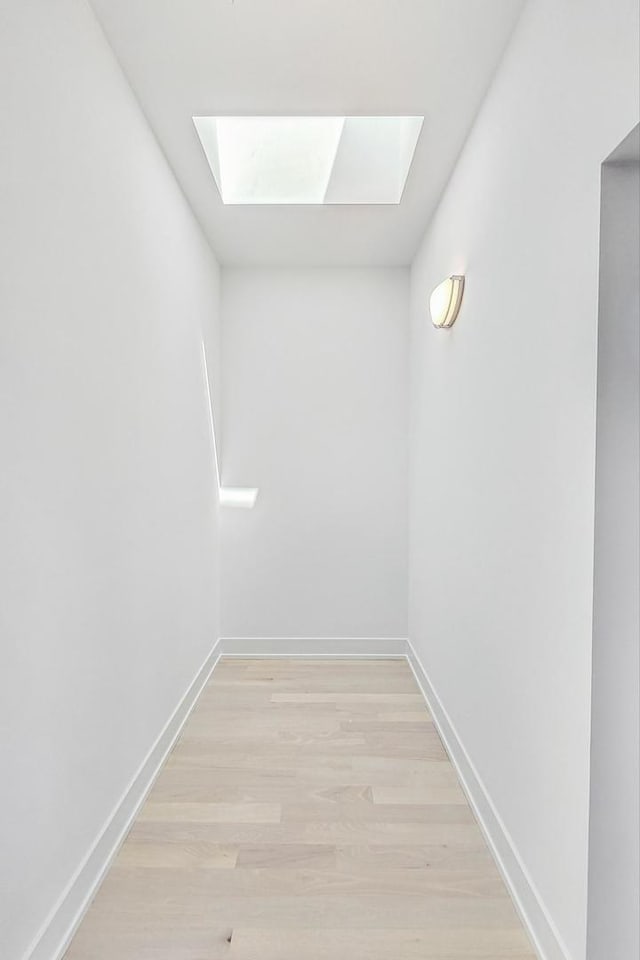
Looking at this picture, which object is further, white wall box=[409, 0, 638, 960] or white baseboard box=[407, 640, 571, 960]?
white baseboard box=[407, 640, 571, 960]

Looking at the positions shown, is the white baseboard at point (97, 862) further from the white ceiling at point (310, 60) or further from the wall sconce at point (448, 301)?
the white ceiling at point (310, 60)

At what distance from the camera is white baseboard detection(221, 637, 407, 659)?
3754 millimetres

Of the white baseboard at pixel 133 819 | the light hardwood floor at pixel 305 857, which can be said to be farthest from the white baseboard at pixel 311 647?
the light hardwood floor at pixel 305 857

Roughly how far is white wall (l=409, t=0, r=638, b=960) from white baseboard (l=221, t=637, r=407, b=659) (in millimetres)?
1333

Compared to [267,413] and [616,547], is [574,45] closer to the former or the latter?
[616,547]

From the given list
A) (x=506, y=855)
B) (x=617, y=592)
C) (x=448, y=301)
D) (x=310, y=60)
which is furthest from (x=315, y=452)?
(x=617, y=592)

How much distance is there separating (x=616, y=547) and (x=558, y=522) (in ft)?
0.69

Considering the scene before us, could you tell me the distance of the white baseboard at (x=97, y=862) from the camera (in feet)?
4.51

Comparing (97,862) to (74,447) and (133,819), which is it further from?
(74,447)

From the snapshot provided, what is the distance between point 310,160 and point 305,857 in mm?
2790

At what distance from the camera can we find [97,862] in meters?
1.65

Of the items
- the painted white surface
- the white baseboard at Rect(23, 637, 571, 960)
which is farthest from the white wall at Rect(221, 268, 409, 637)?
the painted white surface

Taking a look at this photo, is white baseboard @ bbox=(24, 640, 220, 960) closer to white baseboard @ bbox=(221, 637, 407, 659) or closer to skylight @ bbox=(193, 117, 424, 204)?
white baseboard @ bbox=(221, 637, 407, 659)

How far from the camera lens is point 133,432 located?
202 cm
